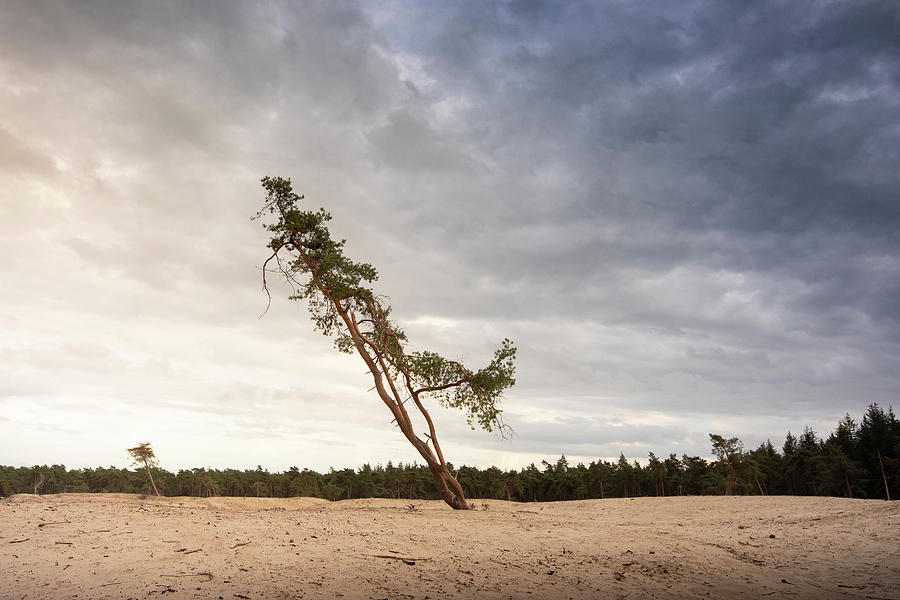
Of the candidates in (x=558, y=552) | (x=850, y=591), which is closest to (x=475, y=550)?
(x=558, y=552)

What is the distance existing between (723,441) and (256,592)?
58.1 meters

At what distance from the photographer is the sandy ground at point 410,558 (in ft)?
22.7

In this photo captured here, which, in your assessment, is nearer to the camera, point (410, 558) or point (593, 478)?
point (410, 558)

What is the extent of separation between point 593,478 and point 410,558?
8998 centimetres

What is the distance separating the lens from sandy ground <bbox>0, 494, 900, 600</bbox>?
22.7ft

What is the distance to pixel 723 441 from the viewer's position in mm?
54375

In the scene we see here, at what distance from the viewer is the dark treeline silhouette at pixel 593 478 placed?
73.5 m

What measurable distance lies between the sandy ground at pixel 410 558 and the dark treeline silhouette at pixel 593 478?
172 feet

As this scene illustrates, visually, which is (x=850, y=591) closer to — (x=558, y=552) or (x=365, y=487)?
(x=558, y=552)

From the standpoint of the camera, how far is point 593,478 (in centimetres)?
9050

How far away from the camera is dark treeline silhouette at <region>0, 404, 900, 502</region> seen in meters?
73.5

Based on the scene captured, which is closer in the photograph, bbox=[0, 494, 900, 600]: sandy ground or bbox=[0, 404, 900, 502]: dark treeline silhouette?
bbox=[0, 494, 900, 600]: sandy ground

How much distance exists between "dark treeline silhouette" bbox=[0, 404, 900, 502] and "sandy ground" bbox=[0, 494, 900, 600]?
52.4 metres

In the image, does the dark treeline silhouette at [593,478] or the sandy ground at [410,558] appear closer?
the sandy ground at [410,558]
